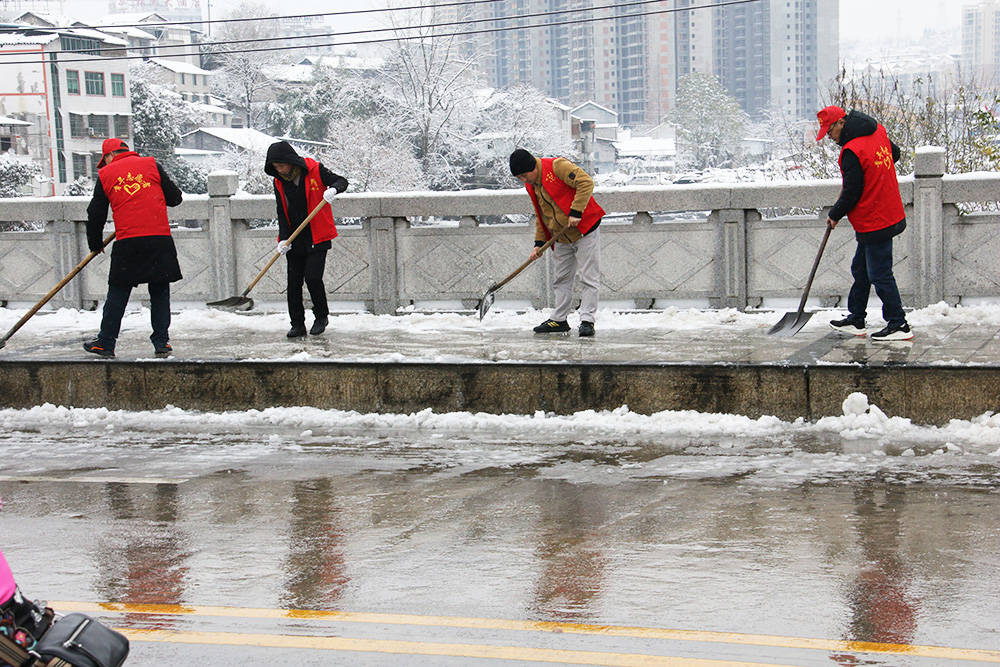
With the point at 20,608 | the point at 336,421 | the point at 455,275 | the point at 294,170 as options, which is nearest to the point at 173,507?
the point at 336,421

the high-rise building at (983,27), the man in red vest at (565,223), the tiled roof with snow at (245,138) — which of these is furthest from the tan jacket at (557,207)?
the high-rise building at (983,27)

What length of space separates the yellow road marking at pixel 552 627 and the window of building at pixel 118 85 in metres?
70.6

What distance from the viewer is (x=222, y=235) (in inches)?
524

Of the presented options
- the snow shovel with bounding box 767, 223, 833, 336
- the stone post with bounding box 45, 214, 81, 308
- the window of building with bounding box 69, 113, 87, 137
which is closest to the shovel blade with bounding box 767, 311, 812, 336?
the snow shovel with bounding box 767, 223, 833, 336

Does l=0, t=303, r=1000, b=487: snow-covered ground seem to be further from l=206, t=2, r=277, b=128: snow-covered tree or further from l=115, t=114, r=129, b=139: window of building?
l=206, t=2, r=277, b=128: snow-covered tree

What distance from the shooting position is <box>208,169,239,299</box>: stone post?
13.3 m

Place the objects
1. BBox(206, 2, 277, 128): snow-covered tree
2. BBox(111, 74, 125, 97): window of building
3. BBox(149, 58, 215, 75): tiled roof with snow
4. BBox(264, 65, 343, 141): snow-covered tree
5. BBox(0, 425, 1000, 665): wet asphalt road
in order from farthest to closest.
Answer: BBox(149, 58, 215, 75): tiled roof with snow < BBox(206, 2, 277, 128): snow-covered tree < BBox(264, 65, 343, 141): snow-covered tree < BBox(111, 74, 125, 97): window of building < BBox(0, 425, 1000, 665): wet asphalt road

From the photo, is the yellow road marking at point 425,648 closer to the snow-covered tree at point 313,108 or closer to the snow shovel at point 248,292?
the snow shovel at point 248,292

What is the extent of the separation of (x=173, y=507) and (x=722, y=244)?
22.4 feet

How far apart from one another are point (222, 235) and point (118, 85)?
205 ft

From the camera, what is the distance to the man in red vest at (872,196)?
9.34 m

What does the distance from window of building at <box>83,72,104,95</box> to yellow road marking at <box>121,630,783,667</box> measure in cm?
6996

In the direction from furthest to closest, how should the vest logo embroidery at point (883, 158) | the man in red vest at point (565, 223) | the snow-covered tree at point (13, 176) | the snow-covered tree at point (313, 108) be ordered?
the snow-covered tree at point (313, 108), the snow-covered tree at point (13, 176), the man in red vest at point (565, 223), the vest logo embroidery at point (883, 158)

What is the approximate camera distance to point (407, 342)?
1062 centimetres
